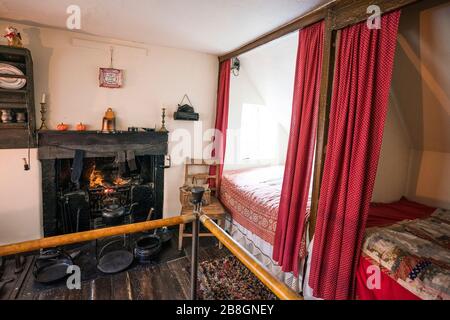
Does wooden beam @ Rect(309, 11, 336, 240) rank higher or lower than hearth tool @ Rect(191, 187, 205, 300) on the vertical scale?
higher

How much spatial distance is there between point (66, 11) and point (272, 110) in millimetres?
2877

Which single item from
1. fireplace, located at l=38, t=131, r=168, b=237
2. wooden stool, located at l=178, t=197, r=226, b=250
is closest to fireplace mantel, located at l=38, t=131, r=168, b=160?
fireplace, located at l=38, t=131, r=168, b=237

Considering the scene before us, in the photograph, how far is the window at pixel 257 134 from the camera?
400 cm

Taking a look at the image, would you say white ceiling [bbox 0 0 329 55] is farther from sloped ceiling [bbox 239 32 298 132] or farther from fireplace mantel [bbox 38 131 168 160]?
fireplace mantel [bbox 38 131 168 160]

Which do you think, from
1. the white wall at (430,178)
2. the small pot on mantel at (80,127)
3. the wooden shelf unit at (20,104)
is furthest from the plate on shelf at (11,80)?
the white wall at (430,178)

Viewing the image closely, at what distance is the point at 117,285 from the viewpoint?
7.57ft

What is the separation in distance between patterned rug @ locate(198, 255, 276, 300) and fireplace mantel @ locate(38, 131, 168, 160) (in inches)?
62.1

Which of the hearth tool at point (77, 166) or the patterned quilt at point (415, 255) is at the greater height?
the hearth tool at point (77, 166)

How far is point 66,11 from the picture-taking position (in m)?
2.17

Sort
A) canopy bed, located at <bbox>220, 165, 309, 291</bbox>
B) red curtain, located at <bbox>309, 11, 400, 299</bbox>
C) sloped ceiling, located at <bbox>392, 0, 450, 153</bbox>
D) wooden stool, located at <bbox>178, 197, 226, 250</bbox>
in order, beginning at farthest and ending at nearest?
wooden stool, located at <bbox>178, 197, 226, 250</bbox>
canopy bed, located at <bbox>220, 165, 309, 291</bbox>
sloped ceiling, located at <bbox>392, 0, 450, 153</bbox>
red curtain, located at <bbox>309, 11, 400, 299</bbox>

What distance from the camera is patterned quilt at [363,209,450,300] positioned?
4.54ft

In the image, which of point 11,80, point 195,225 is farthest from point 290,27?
point 11,80

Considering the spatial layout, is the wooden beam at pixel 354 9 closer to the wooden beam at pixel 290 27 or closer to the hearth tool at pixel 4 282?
the wooden beam at pixel 290 27

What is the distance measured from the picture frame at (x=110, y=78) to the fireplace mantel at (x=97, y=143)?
556mm
